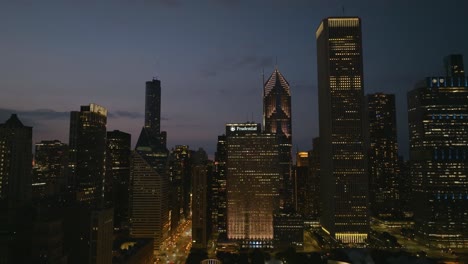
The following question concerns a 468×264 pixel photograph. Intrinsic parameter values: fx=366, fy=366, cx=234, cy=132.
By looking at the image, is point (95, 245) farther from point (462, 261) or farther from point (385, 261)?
point (462, 261)

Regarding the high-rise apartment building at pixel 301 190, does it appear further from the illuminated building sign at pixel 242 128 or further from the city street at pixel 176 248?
the illuminated building sign at pixel 242 128

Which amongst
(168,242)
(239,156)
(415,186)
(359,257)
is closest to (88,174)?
(168,242)

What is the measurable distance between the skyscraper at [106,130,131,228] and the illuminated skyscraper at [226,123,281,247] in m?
A: 51.1

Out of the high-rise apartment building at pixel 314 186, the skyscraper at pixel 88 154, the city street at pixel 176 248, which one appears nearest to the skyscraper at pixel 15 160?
the skyscraper at pixel 88 154

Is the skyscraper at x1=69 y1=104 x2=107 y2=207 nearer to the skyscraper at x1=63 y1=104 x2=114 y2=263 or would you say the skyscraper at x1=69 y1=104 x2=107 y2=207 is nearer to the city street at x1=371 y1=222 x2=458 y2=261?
the skyscraper at x1=63 y1=104 x2=114 y2=263

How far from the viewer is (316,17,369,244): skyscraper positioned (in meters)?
119

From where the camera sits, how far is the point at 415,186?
120938mm

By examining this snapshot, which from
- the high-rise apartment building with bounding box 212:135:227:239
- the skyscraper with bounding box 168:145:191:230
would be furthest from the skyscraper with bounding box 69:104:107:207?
the high-rise apartment building with bounding box 212:135:227:239

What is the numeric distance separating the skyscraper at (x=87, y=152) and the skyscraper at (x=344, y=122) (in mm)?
83227

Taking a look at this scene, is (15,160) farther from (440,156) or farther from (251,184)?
(440,156)

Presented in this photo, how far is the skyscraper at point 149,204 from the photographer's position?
114 m

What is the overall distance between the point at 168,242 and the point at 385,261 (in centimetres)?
7003

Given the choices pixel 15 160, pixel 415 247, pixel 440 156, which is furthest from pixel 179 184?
pixel 440 156

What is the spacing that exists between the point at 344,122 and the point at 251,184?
122 feet
